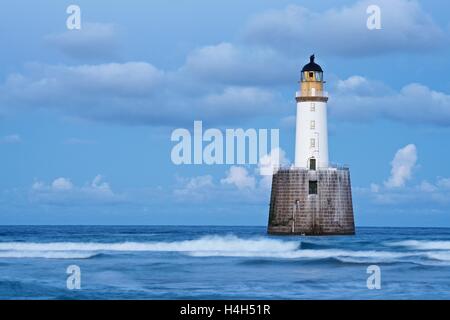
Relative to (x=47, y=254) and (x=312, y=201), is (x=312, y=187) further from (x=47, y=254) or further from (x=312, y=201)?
(x=47, y=254)

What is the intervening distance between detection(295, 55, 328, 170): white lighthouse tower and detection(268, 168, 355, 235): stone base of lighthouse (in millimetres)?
506

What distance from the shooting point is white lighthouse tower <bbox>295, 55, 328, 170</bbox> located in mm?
48656

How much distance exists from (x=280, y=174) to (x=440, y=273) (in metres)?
16.3

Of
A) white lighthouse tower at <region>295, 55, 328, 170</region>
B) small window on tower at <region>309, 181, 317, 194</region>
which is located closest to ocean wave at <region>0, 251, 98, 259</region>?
small window on tower at <region>309, 181, 317, 194</region>

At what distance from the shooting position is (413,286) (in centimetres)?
2978

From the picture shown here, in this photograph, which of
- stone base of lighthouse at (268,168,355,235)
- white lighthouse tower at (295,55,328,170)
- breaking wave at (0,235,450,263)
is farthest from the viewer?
stone base of lighthouse at (268,168,355,235)

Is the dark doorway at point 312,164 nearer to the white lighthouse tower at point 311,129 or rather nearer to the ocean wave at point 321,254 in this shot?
the white lighthouse tower at point 311,129

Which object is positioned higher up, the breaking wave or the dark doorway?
the dark doorway

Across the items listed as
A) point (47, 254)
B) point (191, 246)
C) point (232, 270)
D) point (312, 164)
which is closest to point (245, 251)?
point (191, 246)

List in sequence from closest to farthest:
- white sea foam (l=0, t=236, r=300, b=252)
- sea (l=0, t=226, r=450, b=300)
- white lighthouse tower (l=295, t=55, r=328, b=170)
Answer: sea (l=0, t=226, r=450, b=300) → white sea foam (l=0, t=236, r=300, b=252) → white lighthouse tower (l=295, t=55, r=328, b=170)

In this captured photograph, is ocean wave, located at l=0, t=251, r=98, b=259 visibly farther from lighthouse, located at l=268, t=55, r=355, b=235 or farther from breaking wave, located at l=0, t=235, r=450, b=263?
lighthouse, located at l=268, t=55, r=355, b=235

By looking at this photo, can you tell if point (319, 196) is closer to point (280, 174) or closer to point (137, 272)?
point (280, 174)
